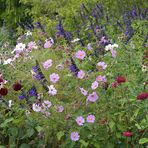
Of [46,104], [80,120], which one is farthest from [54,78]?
[80,120]

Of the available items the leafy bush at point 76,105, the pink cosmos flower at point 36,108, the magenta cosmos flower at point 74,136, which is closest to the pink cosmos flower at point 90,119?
the leafy bush at point 76,105

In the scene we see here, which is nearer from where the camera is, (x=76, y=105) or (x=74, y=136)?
(x=74, y=136)

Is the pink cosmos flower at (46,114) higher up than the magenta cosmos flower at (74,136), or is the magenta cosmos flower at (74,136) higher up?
the pink cosmos flower at (46,114)

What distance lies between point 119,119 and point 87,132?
25cm

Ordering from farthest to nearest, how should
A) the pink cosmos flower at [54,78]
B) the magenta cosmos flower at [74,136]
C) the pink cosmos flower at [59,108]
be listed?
the pink cosmos flower at [54,78], the pink cosmos flower at [59,108], the magenta cosmos flower at [74,136]

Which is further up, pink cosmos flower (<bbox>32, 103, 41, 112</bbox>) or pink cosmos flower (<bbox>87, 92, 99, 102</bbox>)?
pink cosmos flower (<bbox>87, 92, 99, 102</bbox>)

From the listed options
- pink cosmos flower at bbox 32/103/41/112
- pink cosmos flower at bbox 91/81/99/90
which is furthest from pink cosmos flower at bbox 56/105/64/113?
pink cosmos flower at bbox 91/81/99/90

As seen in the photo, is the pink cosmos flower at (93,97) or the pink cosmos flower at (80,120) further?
the pink cosmos flower at (93,97)

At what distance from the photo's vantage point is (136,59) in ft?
12.5

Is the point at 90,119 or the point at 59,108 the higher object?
the point at 59,108

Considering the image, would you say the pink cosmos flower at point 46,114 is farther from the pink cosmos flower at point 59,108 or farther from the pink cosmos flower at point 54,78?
the pink cosmos flower at point 54,78

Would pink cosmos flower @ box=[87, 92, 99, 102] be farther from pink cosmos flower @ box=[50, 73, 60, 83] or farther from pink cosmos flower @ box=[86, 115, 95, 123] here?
pink cosmos flower @ box=[50, 73, 60, 83]

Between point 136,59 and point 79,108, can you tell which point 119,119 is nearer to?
point 79,108

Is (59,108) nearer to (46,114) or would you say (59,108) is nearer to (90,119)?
(46,114)
